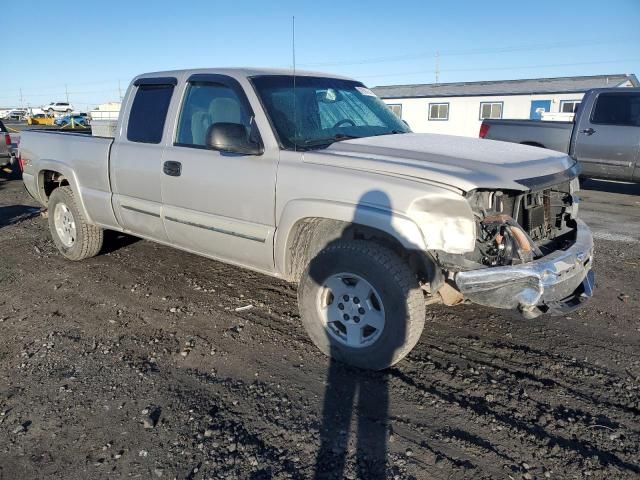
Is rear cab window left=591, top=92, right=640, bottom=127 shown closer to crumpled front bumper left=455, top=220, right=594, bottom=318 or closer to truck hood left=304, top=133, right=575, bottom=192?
truck hood left=304, top=133, right=575, bottom=192

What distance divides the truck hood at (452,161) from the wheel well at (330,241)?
0.41m

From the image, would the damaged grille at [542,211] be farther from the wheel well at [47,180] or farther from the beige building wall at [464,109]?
the beige building wall at [464,109]

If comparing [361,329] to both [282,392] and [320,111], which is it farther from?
[320,111]

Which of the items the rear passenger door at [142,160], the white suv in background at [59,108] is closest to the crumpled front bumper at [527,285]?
the rear passenger door at [142,160]

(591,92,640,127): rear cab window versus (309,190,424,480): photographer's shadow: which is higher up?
(591,92,640,127): rear cab window

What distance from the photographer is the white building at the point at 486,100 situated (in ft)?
77.8

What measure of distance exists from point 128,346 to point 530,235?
3001 mm

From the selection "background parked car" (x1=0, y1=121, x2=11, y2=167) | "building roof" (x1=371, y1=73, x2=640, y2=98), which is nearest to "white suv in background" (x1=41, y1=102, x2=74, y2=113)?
"building roof" (x1=371, y1=73, x2=640, y2=98)

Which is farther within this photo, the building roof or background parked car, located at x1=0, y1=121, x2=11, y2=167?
the building roof

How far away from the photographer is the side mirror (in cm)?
360

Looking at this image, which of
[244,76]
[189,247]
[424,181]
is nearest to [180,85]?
[244,76]

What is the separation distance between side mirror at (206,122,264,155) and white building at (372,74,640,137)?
20.6m

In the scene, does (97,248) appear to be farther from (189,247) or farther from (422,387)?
(422,387)

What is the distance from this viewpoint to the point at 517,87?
2630cm
